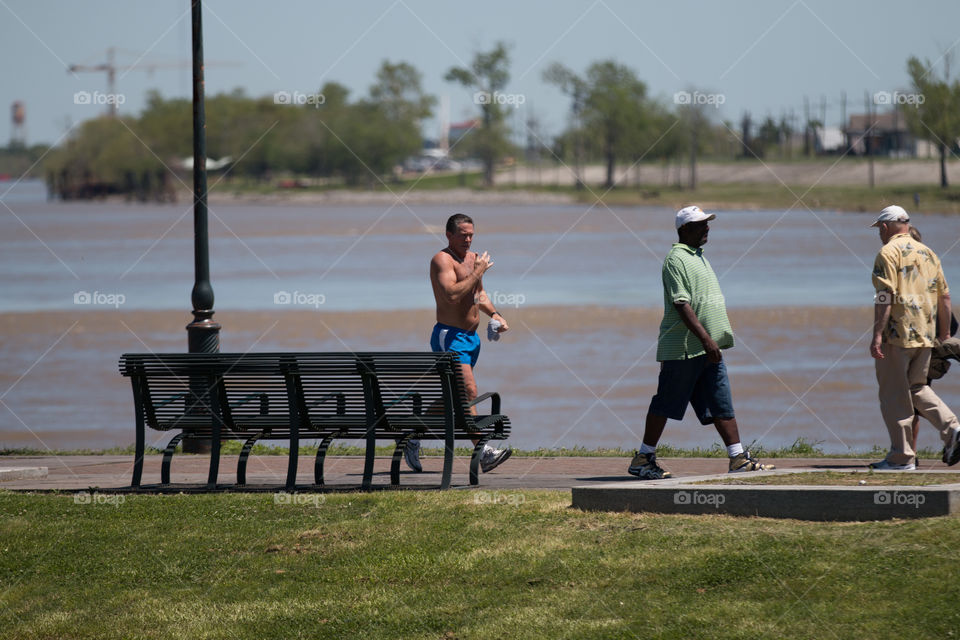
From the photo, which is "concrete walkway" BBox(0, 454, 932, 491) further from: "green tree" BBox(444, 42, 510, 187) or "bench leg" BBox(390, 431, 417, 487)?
"green tree" BBox(444, 42, 510, 187)

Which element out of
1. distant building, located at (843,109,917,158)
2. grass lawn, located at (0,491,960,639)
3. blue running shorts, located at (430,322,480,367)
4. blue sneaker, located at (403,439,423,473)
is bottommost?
grass lawn, located at (0,491,960,639)

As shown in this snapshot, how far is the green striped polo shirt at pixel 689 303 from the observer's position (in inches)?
320

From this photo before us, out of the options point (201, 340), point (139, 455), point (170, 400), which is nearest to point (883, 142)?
point (201, 340)

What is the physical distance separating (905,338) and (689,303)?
142 cm

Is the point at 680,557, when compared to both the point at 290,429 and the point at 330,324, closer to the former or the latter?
the point at 290,429

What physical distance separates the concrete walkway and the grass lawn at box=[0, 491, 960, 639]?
120 centimetres

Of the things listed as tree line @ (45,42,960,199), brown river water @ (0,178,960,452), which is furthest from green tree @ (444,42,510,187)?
brown river water @ (0,178,960,452)

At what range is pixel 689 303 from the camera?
26.6 ft

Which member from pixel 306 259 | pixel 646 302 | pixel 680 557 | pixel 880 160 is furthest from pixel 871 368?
pixel 880 160

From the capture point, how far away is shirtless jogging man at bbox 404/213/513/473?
877cm

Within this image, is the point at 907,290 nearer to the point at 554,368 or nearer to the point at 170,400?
the point at 170,400

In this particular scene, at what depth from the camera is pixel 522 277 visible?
3177cm

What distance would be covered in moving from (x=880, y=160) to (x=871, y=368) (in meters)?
69.0

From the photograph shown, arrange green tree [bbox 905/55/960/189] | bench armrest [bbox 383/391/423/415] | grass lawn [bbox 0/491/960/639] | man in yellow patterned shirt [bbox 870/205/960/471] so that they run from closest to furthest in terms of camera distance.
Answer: grass lawn [bbox 0/491/960/639]
bench armrest [bbox 383/391/423/415]
man in yellow patterned shirt [bbox 870/205/960/471]
green tree [bbox 905/55/960/189]
